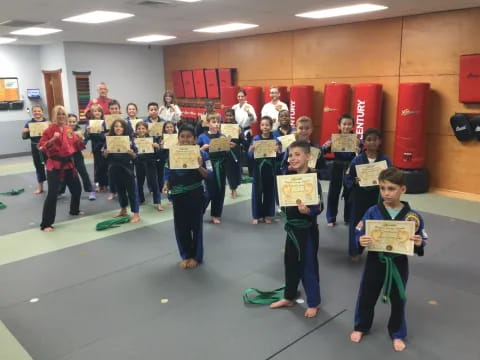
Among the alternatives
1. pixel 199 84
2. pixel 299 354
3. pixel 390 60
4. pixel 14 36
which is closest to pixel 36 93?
pixel 14 36

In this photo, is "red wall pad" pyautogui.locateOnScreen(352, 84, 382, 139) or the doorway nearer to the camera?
"red wall pad" pyautogui.locateOnScreen(352, 84, 382, 139)

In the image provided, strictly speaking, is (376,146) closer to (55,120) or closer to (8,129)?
(55,120)

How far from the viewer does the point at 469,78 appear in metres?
5.90

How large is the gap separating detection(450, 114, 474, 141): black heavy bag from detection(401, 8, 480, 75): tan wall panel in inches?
27.1

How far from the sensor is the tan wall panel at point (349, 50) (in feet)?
22.6

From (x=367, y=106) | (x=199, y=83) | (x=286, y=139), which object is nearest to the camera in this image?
(x=286, y=139)

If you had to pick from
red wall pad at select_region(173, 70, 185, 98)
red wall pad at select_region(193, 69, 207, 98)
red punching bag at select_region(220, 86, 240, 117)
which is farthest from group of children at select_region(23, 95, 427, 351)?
red wall pad at select_region(173, 70, 185, 98)

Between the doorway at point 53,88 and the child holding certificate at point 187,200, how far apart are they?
8.08 metres

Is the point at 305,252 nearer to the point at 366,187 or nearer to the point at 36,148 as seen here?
the point at 366,187

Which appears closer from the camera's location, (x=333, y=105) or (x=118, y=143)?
(x=118, y=143)

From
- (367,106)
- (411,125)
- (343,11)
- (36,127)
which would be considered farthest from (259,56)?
(36,127)

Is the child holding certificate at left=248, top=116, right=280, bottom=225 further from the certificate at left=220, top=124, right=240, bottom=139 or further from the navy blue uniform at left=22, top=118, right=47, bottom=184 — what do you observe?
the navy blue uniform at left=22, top=118, right=47, bottom=184

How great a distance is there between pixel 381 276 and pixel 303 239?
1.98 feet

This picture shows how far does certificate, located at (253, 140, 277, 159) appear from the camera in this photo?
5.11 m
